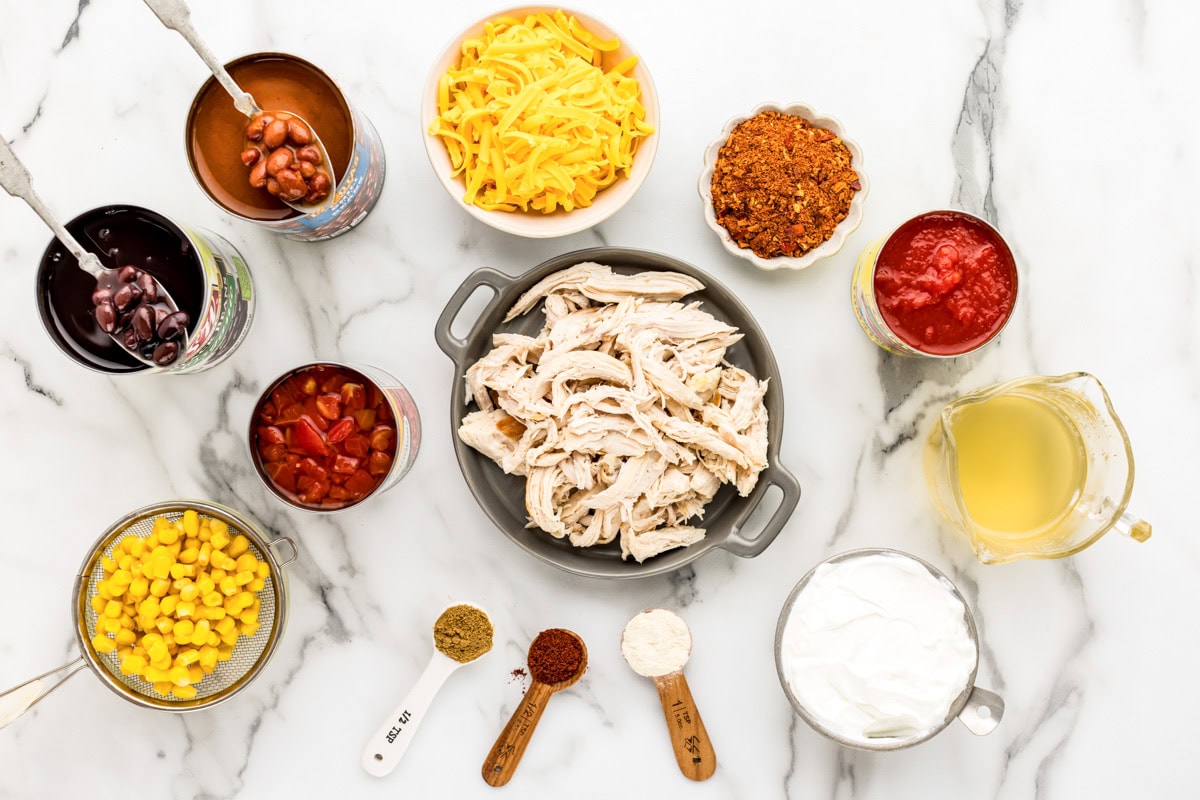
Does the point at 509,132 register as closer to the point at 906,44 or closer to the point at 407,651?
the point at 906,44

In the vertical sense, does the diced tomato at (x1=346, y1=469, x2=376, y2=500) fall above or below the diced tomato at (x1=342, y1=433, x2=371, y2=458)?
below

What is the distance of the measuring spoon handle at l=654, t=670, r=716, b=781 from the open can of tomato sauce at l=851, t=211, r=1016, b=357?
1.03 meters

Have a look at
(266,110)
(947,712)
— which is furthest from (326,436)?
A: (947,712)

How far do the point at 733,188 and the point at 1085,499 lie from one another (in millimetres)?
1144

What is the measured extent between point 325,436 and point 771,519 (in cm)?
109

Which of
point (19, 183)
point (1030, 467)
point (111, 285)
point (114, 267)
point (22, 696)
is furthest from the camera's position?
point (1030, 467)

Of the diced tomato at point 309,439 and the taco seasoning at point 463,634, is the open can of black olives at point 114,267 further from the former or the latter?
the taco seasoning at point 463,634

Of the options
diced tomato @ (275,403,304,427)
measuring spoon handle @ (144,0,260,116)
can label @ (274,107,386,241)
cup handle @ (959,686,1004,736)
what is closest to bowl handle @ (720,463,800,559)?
cup handle @ (959,686,1004,736)

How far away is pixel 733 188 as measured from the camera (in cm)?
203

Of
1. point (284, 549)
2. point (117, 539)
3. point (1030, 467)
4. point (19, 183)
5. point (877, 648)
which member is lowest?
point (877, 648)

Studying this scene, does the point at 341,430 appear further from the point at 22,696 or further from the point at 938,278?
the point at 938,278

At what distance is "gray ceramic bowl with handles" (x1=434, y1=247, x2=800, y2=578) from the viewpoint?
2.04 m

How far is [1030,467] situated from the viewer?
2070 mm

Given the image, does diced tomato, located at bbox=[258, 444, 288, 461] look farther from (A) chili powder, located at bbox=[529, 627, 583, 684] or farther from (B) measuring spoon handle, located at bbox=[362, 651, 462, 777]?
(A) chili powder, located at bbox=[529, 627, 583, 684]
